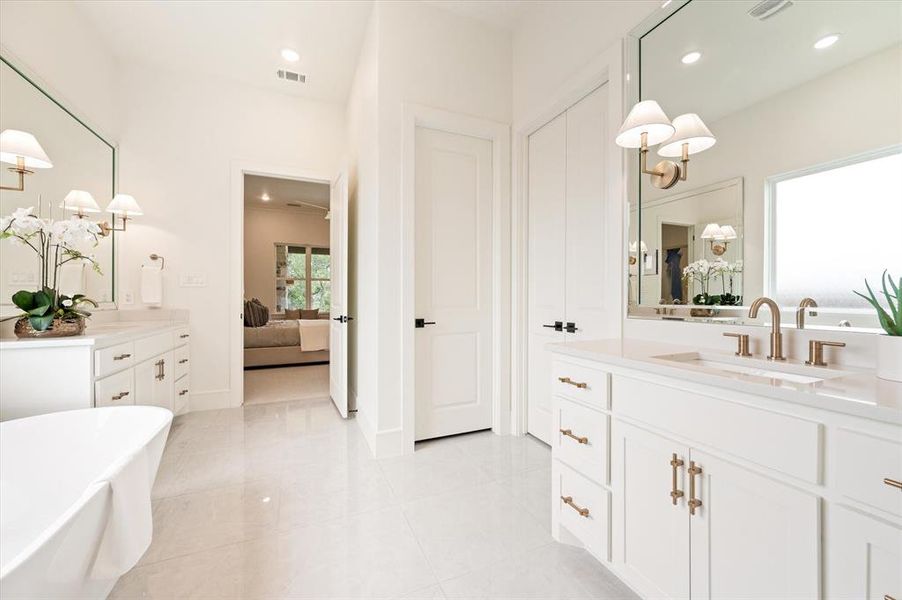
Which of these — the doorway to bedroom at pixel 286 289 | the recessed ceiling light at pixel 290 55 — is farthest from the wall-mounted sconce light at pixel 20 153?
the doorway to bedroom at pixel 286 289

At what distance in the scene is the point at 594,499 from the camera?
135 cm

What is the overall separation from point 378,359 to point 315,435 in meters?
0.97

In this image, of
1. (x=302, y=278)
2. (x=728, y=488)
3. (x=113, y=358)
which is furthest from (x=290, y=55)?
(x=302, y=278)

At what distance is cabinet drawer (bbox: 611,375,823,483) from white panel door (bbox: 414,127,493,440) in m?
1.59

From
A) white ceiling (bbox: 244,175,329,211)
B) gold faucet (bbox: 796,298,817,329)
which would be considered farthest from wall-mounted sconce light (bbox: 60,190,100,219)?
gold faucet (bbox: 796,298,817,329)

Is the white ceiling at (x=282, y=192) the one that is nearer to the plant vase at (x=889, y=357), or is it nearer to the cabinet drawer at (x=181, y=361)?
the cabinet drawer at (x=181, y=361)

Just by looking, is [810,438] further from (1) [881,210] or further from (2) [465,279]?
(2) [465,279]

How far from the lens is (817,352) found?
114 centimetres

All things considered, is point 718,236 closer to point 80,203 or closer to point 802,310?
point 802,310

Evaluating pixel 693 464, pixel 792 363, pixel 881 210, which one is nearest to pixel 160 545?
pixel 693 464

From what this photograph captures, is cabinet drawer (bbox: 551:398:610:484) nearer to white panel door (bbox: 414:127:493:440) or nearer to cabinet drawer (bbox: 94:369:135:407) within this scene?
white panel door (bbox: 414:127:493:440)

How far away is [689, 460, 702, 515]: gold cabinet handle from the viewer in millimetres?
995

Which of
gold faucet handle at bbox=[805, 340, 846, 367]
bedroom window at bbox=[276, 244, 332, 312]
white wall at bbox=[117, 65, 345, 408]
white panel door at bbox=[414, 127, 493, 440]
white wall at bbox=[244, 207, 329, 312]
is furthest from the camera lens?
bedroom window at bbox=[276, 244, 332, 312]

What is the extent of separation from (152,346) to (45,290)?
0.74m
